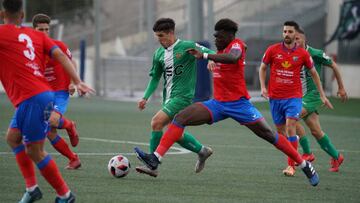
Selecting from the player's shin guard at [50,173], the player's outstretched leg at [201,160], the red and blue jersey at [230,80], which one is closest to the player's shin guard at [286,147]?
the red and blue jersey at [230,80]

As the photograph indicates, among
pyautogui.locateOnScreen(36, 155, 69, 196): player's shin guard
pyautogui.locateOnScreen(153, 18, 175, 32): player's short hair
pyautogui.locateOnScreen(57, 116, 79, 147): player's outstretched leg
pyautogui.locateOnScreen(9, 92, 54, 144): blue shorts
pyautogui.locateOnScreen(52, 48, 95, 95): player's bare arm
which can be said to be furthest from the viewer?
pyautogui.locateOnScreen(57, 116, 79, 147): player's outstretched leg

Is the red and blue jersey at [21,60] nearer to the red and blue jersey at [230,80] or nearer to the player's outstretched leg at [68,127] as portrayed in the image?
the red and blue jersey at [230,80]

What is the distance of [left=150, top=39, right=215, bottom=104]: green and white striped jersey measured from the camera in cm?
1232

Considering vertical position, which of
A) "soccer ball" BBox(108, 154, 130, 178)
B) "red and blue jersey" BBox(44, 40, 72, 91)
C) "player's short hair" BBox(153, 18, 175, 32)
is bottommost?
"soccer ball" BBox(108, 154, 130, 178)

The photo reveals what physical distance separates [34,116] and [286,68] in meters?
5.10

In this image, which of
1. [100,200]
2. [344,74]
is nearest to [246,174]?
[100,200]

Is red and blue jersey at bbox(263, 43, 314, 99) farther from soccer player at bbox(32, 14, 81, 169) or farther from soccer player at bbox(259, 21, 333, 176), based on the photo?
soccer player at bbox(32, 14, 81, 169)

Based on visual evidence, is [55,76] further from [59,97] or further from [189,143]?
[189,143]

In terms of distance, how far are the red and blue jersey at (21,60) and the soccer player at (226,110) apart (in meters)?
2.90

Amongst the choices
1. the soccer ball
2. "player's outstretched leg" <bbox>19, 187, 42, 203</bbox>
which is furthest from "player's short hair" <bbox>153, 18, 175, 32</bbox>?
"player's outstretched leg" <bbox>19, 187, 42, 203</bbox>

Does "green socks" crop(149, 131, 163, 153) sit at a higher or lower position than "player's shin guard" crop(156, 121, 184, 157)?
lower

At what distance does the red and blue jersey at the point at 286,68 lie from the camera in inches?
501

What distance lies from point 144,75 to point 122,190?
991 inches

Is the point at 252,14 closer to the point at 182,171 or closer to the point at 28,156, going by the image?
the point at 182,171
